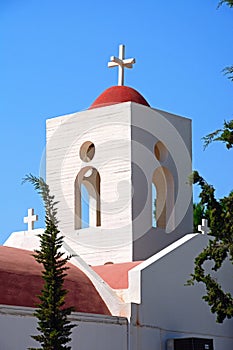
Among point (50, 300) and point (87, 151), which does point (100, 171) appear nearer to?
point (87, 151)

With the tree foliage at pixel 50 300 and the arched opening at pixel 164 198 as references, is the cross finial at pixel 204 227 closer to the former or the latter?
the arched opening at pixel 164 198

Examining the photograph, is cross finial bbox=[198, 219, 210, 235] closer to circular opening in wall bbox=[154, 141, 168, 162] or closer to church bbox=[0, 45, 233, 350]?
church bbox=[0, 45, 233, 350]

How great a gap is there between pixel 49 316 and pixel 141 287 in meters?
3.15

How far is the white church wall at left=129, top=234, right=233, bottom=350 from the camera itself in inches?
634

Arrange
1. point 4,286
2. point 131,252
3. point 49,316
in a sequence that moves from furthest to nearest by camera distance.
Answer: point 131,252, point 4,286, point 49,316

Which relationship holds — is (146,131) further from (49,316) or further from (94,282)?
(49,316)

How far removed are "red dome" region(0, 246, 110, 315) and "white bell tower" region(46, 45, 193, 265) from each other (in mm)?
1698

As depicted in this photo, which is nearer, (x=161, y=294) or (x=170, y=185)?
(x=161, y=294)

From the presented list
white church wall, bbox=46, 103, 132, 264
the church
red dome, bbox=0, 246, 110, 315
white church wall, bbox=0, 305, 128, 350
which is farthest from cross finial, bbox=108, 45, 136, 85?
white church wall, bbox=0, 305, 128, 350

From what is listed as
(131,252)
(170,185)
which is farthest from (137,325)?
(170,185)

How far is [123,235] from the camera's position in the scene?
1809 cm

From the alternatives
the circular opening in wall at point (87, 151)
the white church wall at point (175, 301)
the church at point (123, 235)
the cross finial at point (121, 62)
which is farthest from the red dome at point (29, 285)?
the cross finial at point (121, 62)

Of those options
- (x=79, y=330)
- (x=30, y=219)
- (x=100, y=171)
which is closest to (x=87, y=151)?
(x=100, y=171)

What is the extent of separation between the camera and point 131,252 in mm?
17828
